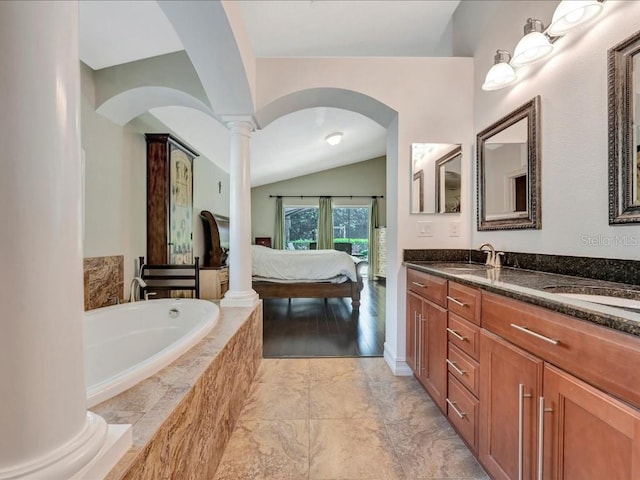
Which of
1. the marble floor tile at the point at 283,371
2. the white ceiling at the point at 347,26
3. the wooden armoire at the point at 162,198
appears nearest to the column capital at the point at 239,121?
the white ceiling at the point at 347,26

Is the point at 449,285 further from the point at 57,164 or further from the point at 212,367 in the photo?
the point at 57,164

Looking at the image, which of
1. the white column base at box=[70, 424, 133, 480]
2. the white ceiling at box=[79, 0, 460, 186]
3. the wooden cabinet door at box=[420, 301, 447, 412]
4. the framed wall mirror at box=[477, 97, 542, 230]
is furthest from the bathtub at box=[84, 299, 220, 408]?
the framed wall mirror at box=[477, 97, 542, 230]

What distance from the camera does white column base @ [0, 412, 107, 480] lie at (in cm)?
54

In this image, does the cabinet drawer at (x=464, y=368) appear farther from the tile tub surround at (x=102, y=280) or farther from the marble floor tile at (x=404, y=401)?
the tile tub surround at (x=102, y=280)

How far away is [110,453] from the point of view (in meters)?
0.72

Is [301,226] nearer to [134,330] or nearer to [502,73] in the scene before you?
[134,330]

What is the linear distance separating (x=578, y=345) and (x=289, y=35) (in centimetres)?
303

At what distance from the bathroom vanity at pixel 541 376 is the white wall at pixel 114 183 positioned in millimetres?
2629

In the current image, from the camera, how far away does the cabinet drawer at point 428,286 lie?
5.84ft

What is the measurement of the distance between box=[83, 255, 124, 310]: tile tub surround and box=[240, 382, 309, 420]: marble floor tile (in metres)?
1.43

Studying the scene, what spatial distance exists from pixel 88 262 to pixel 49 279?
2.21 m

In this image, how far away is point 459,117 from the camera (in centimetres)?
248

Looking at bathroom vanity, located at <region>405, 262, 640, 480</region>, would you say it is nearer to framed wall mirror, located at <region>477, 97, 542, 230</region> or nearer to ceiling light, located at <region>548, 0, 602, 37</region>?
framed wall mirror, located at <region>477, 97, 542, 230</region>

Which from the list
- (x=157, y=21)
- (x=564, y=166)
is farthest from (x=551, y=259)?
(x=157, y=21)
